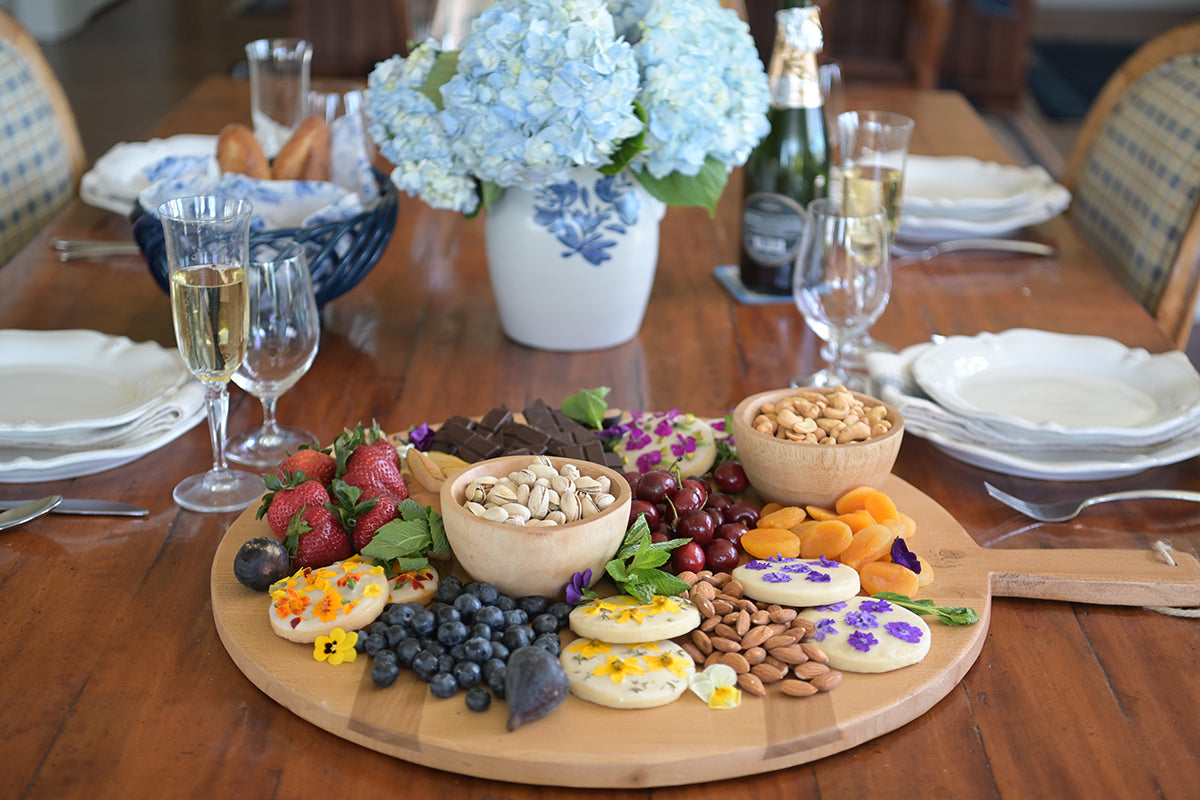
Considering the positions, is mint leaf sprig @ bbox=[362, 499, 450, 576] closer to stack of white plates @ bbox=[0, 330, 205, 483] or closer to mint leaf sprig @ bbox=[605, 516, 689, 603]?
mint leaf sprig @ bbox=[605, 516, 689, 603]

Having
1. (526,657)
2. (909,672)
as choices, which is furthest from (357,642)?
(909,672)

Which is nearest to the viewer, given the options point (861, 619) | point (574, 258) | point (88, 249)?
point (861, 619)

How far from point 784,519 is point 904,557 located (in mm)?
115

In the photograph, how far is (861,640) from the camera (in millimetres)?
894

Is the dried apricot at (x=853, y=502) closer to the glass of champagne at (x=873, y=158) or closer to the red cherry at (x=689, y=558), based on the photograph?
the red cherry at (x=689, y=558)

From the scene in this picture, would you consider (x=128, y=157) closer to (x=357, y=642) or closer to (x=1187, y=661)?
(x=357, y=642)

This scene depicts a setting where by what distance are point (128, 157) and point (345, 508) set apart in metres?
1.25

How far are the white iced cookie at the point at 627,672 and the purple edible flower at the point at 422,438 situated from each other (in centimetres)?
38

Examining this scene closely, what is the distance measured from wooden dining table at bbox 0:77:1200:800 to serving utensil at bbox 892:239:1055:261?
0.06 ft

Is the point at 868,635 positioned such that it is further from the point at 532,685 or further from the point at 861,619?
the point at 532,685

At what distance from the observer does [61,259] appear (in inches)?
70.6

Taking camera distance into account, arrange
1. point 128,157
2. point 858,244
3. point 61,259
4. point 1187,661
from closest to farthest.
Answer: point 1187,661
point 858,244
point 61,259
point 128,157

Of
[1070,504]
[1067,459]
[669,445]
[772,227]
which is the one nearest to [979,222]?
[772,227]

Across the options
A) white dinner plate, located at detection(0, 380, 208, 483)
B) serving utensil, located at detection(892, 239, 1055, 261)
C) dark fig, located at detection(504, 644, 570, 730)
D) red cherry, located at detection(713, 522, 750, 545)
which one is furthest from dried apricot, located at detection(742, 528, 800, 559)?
serving utensil, located at detection(892, 239, 1055, 261)
